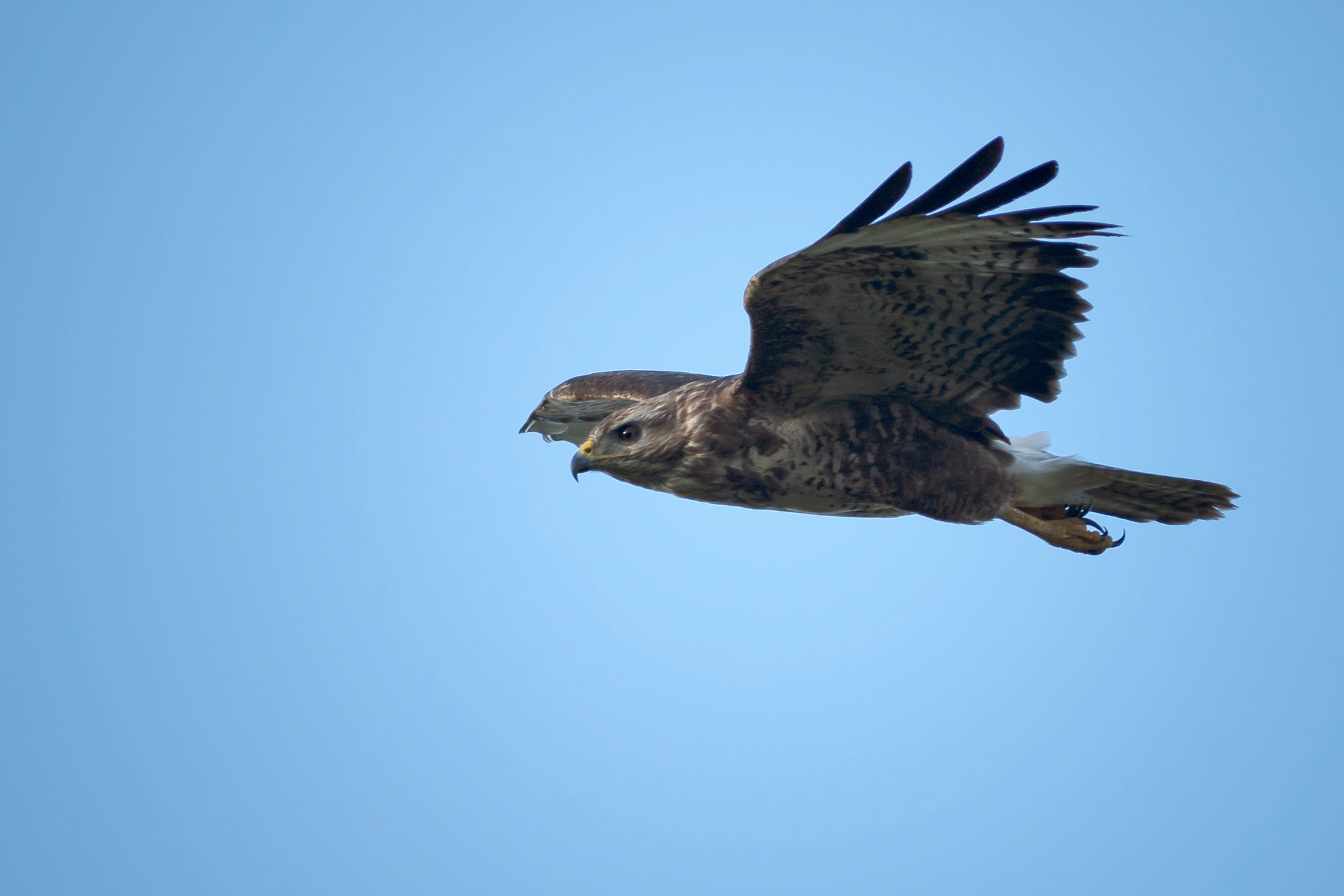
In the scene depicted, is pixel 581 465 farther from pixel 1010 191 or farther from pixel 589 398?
pixel 1010 191

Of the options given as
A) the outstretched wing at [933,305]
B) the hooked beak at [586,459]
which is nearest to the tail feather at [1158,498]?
the outstretched wing at [933,305]

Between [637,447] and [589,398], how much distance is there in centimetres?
170

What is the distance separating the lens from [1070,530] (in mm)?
6609

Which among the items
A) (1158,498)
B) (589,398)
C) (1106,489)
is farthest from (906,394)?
(589,398)

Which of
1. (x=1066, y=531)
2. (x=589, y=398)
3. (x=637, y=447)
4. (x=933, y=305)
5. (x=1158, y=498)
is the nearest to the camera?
(x=933, y=305)

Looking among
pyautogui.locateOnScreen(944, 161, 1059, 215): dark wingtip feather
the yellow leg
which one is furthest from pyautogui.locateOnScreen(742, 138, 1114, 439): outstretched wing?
the yellow leg

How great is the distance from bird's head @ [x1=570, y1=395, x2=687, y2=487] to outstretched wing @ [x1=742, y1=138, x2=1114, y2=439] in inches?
19.5

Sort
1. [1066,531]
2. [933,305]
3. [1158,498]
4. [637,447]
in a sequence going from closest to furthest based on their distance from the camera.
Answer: [933,305], [637,447], [1158,498], [1066,531]

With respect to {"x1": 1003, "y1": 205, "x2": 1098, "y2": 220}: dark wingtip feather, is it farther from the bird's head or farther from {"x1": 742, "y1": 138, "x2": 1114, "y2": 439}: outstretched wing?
the bird's head

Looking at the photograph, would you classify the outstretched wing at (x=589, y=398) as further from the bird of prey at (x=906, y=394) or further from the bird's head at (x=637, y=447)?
the bird's head at (x=637, y=447)

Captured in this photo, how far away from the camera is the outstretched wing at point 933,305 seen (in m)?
4.86

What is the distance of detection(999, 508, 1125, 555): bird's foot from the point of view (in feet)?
21.7

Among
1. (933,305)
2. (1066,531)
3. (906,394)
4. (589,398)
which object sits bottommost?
(1066,531)

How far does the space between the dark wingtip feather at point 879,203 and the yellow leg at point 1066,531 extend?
244 cm
